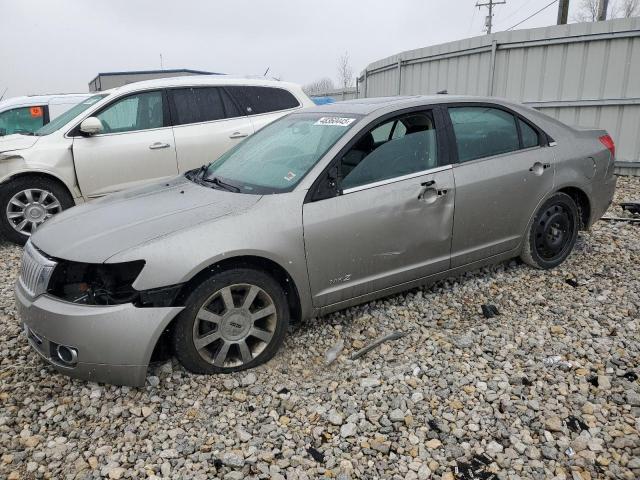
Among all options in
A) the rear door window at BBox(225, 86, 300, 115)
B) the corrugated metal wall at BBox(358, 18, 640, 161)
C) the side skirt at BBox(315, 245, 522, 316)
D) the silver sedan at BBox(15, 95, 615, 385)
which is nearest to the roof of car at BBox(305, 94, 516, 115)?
the silver sedan at BBox(15, 95, 615, 385)

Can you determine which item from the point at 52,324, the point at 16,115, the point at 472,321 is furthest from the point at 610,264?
the point at 16,115

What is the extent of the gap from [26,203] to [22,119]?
5764mm

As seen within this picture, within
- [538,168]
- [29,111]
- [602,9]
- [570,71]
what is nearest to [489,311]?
[538,168]

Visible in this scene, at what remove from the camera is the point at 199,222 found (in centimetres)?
299

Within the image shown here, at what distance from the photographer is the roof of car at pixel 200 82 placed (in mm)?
6188

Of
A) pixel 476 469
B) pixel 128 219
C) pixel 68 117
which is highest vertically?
pixel 68 117

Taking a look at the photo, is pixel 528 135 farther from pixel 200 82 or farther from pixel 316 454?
pixel 200 82

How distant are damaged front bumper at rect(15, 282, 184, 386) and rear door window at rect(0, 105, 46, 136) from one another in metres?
9.07

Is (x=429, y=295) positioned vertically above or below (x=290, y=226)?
below

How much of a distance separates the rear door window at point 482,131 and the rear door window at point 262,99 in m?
3.39

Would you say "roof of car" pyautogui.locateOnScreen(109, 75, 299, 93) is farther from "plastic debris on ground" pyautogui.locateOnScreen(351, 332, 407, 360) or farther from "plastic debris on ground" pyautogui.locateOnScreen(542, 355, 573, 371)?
"plastic debris on ground" pyautogui.locateOnScreen(542, 355, 573, 371)

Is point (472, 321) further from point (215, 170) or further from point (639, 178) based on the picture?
point (639, 178)

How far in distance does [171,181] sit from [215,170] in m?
0.35

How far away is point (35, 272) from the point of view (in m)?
2.95
